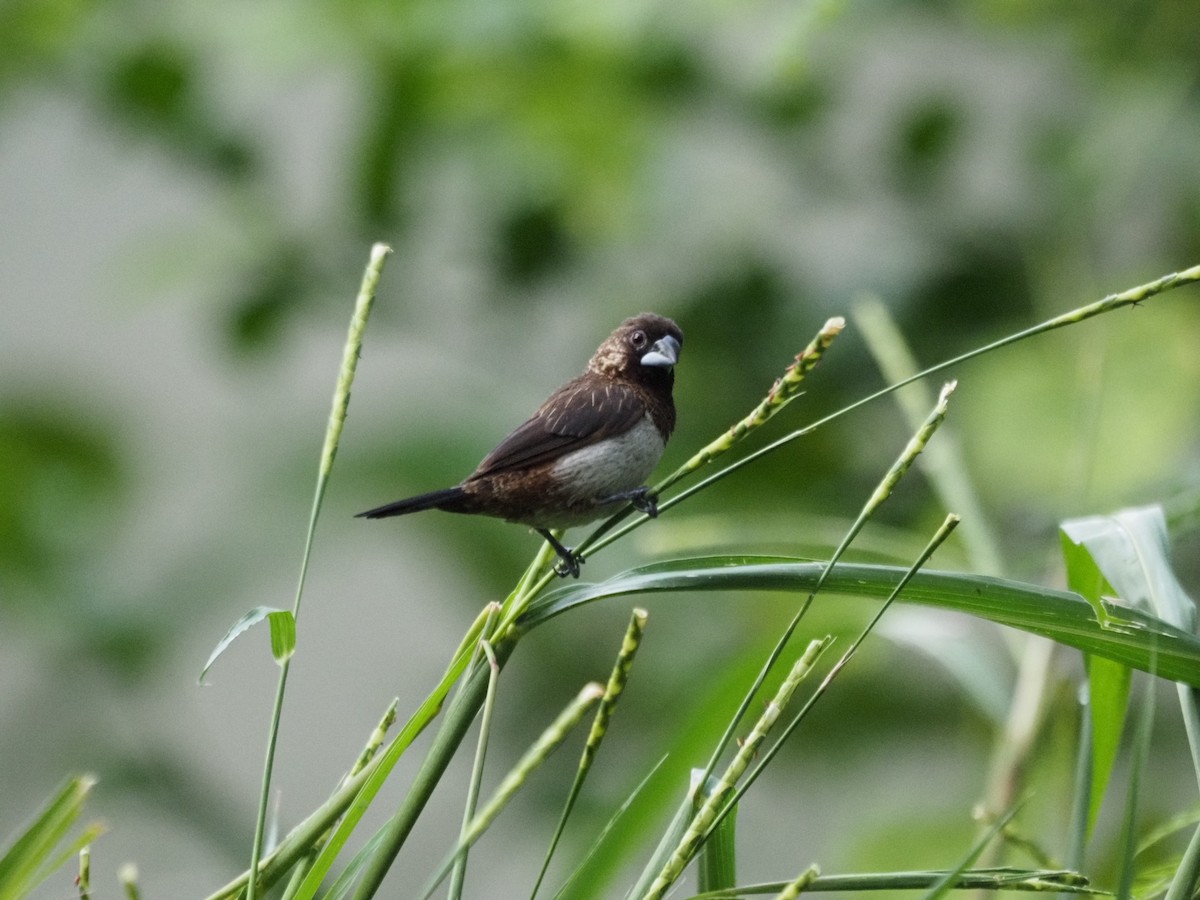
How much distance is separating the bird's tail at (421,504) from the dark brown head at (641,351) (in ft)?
0.63

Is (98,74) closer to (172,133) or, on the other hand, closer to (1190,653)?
(172,133)

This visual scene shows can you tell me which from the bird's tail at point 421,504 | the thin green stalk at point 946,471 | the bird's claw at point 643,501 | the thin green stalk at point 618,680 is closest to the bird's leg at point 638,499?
the bird's claw at point 643,501

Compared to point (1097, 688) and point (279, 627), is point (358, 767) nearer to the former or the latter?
point (279, 627)

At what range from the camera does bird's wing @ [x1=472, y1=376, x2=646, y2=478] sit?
90 cm

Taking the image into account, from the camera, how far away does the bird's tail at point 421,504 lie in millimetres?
777

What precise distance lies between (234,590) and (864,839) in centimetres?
96

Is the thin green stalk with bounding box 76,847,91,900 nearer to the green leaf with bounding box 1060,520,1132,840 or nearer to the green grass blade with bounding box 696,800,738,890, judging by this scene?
the green grass blade with bounding box 696,800,738,890

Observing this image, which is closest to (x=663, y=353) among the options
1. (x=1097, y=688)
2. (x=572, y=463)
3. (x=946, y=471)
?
(x=572, y=463)

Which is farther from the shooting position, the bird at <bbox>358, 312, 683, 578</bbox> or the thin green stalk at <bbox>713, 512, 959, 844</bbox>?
the bird at <bbox>358, 312, 683, 578</bbox>

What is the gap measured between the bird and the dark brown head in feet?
0.04

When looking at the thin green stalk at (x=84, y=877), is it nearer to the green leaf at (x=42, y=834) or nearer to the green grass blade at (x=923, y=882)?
the green leaf at (x=42, y=834)

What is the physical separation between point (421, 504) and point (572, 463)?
0.42 ft

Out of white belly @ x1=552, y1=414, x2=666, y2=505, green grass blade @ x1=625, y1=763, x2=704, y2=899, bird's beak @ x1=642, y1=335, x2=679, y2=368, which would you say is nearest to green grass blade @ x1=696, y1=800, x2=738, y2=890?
green grass blade @ x1=625, y1=763, x2=704, y2=899

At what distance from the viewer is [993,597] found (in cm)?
55
